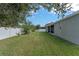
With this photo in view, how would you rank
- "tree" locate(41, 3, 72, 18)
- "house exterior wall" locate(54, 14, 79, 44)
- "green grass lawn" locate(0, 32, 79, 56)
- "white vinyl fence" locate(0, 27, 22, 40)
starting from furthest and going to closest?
"house exterior wall" locate(54, 14, 79, 44) < "white vinyl fence" locate(0, 27, 22, 40) < "green grass lawn" locate(0, 32, 79, 56) < "tree" locate(41, 3, 72, 18)

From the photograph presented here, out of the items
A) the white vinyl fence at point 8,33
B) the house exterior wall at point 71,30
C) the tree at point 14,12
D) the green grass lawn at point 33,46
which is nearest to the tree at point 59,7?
the tree at point 14,12

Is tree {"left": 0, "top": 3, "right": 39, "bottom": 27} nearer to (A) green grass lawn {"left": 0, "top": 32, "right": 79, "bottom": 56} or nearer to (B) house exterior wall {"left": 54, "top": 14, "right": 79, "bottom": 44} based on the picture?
(A) green grass lawn {"left": 0, "top": 32, "right": 79, "bottom": 56}

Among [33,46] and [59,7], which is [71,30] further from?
[59,7]

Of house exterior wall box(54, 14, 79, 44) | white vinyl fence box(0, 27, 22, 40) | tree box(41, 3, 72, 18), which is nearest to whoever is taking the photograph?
tree box(41, 3, 72, 18)

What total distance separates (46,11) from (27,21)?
0.78 metres

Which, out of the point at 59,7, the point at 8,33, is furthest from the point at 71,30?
the point at 59,7

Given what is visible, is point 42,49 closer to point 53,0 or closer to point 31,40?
point 31,40

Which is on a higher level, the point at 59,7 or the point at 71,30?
the point at 59,7

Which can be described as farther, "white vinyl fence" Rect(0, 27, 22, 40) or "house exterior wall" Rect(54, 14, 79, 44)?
"house exterior wall" Rect(54, 14, 79, 44)

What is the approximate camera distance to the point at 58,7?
300 inches

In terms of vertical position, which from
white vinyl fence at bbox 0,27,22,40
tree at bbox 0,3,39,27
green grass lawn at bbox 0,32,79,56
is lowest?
green grass lawn at bbox 0,32,79,56

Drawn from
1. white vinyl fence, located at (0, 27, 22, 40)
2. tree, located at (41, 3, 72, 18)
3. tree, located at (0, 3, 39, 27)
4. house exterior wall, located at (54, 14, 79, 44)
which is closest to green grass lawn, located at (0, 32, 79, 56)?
white vinyl fence, located at (0, 27, 22, 40)

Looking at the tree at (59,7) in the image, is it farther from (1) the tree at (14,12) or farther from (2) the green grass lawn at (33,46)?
(2) the green grass lawn at (33,46)

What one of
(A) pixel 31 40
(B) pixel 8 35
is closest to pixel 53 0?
(A) pixel 31 40
